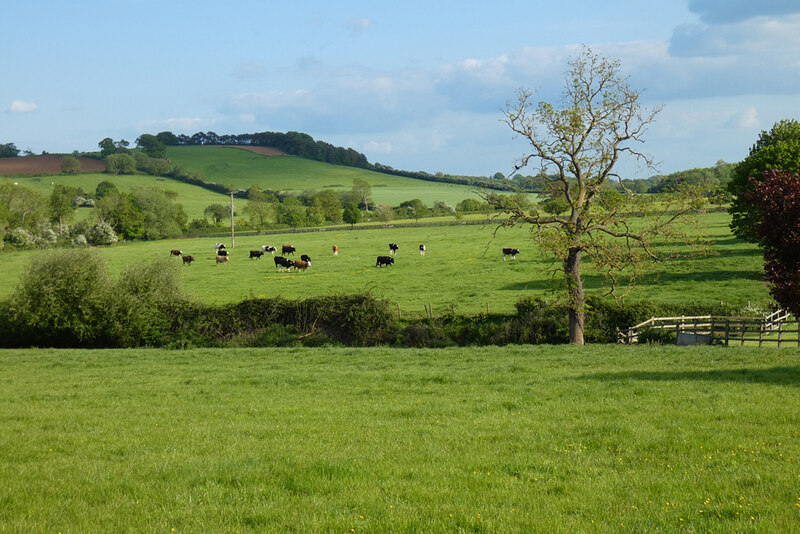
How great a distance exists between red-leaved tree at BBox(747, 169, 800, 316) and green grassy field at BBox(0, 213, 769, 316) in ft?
33.3

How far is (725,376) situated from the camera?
58.3ft

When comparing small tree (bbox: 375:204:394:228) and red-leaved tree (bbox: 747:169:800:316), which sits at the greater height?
small tree (bbox: 375:204:394:228)

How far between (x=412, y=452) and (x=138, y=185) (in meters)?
163

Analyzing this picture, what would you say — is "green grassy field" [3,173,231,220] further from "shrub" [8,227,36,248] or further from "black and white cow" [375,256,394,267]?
"black and white cow" [375,256,394,267]

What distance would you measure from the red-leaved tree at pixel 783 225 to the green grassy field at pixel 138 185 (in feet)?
426

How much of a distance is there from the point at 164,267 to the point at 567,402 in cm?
2749

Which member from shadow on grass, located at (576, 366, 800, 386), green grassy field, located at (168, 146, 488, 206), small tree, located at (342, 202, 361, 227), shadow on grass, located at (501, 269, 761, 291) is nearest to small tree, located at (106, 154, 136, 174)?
green grassy field, located at (168, 146, 488, 206)

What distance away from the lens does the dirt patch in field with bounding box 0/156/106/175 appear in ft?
534

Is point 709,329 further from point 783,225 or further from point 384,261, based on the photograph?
point 384,261

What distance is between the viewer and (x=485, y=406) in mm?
14078

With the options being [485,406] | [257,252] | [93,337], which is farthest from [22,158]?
[485,406]

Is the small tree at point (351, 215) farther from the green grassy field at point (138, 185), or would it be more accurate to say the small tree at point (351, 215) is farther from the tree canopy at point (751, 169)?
the tree canopy at point (751, 169)

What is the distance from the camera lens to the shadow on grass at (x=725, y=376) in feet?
56.0

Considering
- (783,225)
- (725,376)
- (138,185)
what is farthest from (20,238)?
(783,225)
